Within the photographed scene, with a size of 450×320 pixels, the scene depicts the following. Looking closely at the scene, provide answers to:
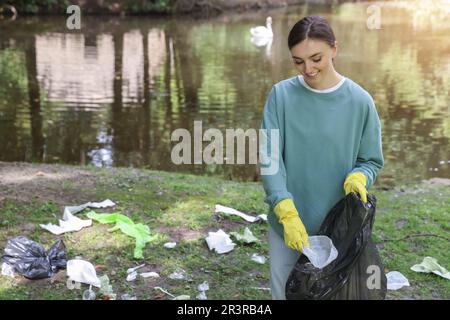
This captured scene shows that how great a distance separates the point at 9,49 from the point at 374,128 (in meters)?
16.9

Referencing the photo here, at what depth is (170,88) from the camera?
44.6 ft

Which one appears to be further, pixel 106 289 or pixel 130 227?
pixel 130 227

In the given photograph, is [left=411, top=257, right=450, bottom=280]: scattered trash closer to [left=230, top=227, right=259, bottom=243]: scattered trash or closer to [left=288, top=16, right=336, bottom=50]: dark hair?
[left=230, top=227, right=259, bottom=243]: scattered trash

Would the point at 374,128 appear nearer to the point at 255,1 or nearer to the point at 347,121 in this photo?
the point at 347,121

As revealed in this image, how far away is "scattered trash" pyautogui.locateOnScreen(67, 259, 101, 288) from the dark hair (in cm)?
221

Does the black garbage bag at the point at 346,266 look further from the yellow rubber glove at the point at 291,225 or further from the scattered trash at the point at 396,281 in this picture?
the scattered trash at the point at 396,281

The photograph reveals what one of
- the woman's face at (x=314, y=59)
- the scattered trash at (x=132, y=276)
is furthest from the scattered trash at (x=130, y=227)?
the woman's face at (x=314, y=59)

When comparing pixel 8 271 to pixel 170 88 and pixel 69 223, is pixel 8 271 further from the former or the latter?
pixel 170 88

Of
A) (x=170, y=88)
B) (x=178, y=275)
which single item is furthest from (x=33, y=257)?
(x=170, y=88)

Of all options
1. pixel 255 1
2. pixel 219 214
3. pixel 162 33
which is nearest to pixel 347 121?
pixel 219 214

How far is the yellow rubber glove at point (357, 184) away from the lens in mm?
2973

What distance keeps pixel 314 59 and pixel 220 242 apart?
2346 mm

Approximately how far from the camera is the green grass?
14.0 ft

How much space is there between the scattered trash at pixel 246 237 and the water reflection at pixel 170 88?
121 inches
